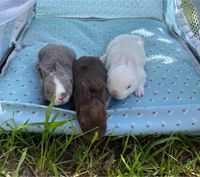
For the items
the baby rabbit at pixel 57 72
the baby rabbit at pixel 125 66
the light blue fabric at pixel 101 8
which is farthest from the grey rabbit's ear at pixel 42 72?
the light blue fabric at pixel 101 8

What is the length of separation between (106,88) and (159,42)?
796mm

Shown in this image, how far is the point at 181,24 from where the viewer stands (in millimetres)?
2721

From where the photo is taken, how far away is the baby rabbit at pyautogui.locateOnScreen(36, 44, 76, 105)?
1.87 meters

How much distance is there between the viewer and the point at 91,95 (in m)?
1.82

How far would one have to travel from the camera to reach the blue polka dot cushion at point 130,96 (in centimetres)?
190

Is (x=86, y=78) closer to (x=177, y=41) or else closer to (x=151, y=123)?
(x=151, y=123)

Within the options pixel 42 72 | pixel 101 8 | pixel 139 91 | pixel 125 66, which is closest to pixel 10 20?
pixel 42 72

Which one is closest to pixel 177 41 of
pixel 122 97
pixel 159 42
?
pixel 159 42

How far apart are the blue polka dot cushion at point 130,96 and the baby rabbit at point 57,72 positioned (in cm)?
7

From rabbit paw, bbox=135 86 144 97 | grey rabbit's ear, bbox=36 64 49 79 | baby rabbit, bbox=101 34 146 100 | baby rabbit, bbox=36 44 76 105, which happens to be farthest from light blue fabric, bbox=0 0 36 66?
rabbit paw, bbox=135 86 144 97

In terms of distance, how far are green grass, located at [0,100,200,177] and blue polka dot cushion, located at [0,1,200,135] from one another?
0.23 ft

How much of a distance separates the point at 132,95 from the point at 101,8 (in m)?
1.16

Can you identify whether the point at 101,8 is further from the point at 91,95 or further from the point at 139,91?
the point at 91,95

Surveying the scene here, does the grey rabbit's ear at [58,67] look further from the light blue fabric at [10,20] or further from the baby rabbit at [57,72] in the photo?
the light blue fabric at [10,20]
